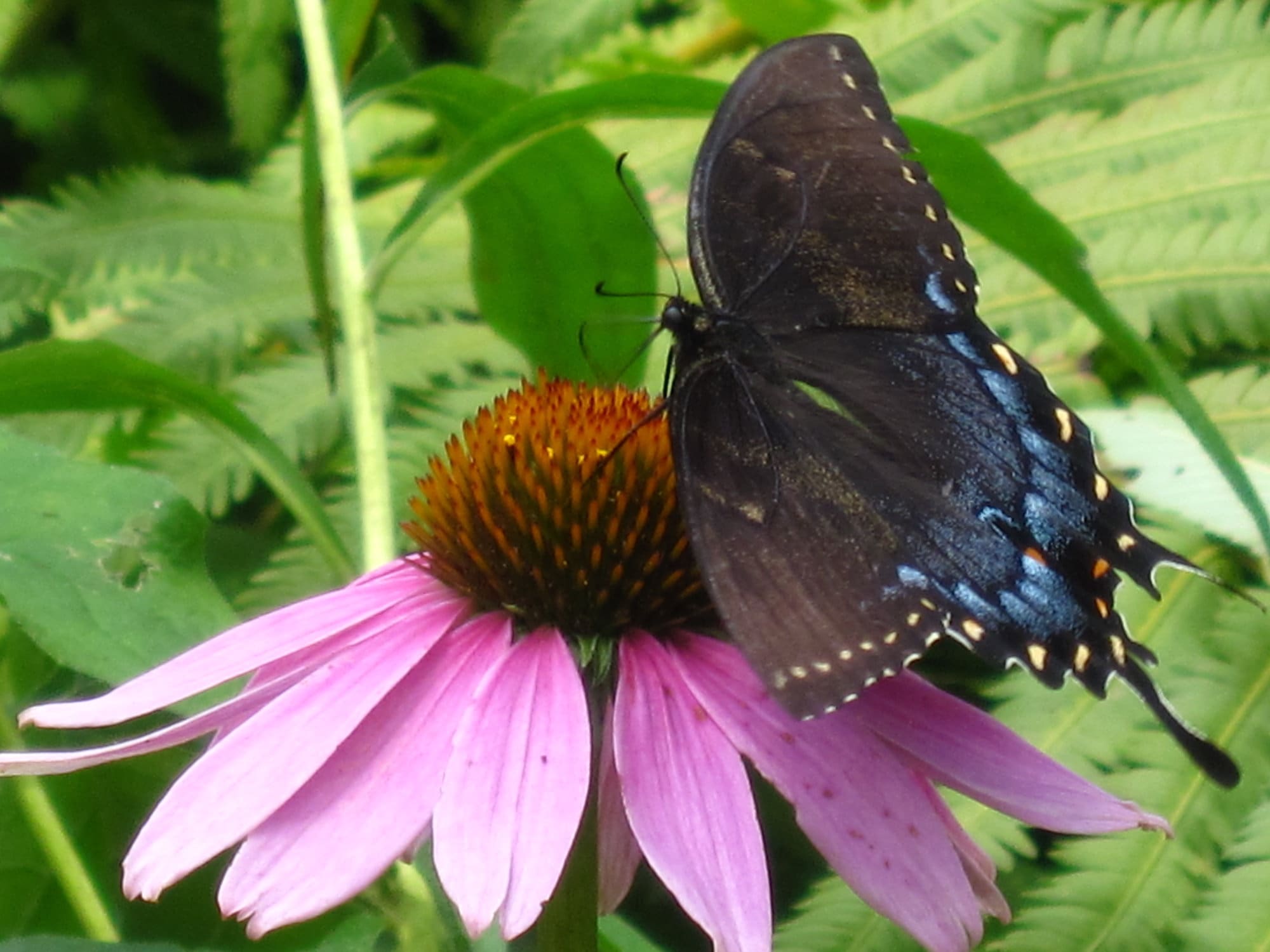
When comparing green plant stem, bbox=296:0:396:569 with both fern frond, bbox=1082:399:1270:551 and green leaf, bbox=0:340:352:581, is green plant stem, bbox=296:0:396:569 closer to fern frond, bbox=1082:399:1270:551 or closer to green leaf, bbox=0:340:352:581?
green leaf, bbox=0:340:352:581

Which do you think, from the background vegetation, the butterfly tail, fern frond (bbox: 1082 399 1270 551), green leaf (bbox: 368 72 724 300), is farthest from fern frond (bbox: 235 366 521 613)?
the butterfly tail

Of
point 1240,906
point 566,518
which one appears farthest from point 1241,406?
point 566,518

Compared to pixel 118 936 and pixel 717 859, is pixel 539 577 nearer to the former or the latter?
pixel 717 859

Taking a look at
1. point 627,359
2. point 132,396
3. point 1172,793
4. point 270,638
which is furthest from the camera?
point 627,359

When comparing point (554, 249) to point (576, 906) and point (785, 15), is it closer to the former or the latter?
point (576, 906)

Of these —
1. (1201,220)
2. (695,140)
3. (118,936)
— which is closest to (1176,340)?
(1201,220)
